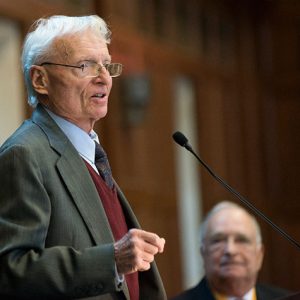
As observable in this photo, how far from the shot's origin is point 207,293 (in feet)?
15.7

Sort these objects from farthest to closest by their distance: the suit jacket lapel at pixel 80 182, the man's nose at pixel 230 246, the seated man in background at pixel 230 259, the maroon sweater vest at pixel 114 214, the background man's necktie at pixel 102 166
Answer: the man's nose at pixel 230 246 < the seated man in background at pixel 230 259 < the background man's necktie at pixel 102 166 < the maroon sweater vest at pixel 114 214 < the suit jacket lapel at pixel 80 182

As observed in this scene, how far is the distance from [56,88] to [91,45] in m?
0.18

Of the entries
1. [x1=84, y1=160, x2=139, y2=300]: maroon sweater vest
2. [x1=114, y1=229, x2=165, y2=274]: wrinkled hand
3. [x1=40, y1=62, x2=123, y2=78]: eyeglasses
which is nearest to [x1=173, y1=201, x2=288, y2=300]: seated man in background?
[x1=84, y1=160, x2=139, y2=300]: maroon sweater vest

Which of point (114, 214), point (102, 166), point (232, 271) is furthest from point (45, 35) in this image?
point (232, 271)

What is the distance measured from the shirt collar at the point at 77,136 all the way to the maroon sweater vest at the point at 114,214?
0.14ft

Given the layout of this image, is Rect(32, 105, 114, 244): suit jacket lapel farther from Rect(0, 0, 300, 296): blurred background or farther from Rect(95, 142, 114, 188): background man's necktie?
Rect(0, 0, 300, 296): blurred background

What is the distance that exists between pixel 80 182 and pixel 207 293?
2051 millimetres

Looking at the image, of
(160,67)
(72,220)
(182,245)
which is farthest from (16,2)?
(72,220)

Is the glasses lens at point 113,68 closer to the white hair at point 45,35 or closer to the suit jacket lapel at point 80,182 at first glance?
the white hair at point 45,35

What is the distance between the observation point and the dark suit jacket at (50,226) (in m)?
2.68

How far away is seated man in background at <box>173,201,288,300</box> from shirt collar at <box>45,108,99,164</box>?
1.77 metres

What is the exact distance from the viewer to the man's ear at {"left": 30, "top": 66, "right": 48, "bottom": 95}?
3.03 metres

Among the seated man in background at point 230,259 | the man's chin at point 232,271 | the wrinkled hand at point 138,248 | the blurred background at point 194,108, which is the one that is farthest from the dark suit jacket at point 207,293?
the blurred background at point 194,108

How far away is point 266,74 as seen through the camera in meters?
10.8
